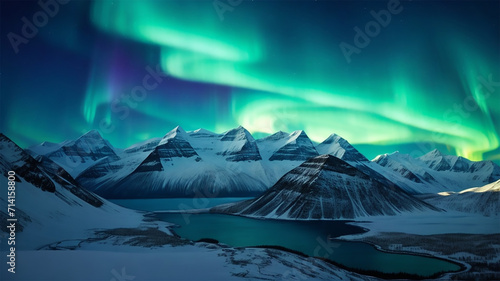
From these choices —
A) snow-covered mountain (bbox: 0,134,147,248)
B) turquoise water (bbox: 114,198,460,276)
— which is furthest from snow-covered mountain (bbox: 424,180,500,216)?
snow-covered mountain (bbox: 0,134,147,248)

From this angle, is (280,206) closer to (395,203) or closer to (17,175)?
(395,203)

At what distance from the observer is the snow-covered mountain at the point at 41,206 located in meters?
60.9

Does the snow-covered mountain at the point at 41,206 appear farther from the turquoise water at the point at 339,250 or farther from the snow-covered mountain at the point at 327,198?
the snow-covered mountain at the point at 327,198

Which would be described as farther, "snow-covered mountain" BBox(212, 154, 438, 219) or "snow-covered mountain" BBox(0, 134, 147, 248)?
"snow-covered mountain" BBox(212, 154, 438, 219)

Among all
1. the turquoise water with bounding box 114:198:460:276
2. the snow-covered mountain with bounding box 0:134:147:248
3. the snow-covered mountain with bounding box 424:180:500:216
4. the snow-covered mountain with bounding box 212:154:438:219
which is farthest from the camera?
the snow-covered mountain with bounding box 424:180:500:216

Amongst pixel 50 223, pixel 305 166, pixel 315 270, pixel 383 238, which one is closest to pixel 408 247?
pixel 383 238

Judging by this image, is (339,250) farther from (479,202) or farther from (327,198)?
(479,202)

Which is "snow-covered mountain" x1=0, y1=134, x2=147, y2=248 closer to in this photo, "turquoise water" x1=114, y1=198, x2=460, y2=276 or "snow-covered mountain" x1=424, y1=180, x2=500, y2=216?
"turquoise water" x1=114, y1=198, x2=460, y2=276

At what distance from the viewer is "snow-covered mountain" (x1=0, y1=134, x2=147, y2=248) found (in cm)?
6088

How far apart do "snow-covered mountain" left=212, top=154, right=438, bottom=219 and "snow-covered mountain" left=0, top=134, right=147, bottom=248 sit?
75726mm

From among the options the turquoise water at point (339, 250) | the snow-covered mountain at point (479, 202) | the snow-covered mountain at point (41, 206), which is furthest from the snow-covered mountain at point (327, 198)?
the snow-covered mountain at point (41, 206)

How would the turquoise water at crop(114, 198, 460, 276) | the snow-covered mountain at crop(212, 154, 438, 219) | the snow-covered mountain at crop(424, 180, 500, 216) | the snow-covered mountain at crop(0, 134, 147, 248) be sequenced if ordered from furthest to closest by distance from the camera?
the snow-covered mountain at crop(424, 180, 500, 216) < the snow-covered mountain at crop(212, 154, 438, 219) < the snow-covered mountain at crop(0, 134, 147, 248) < the turquoise water at crop(114, 198, 460, 276)

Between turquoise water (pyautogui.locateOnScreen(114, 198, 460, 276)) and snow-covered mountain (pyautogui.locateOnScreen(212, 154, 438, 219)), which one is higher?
snow-covered mountain (pyautogui.locateOnScreen(212, 154, 438, 219))

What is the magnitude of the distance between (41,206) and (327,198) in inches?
4480
